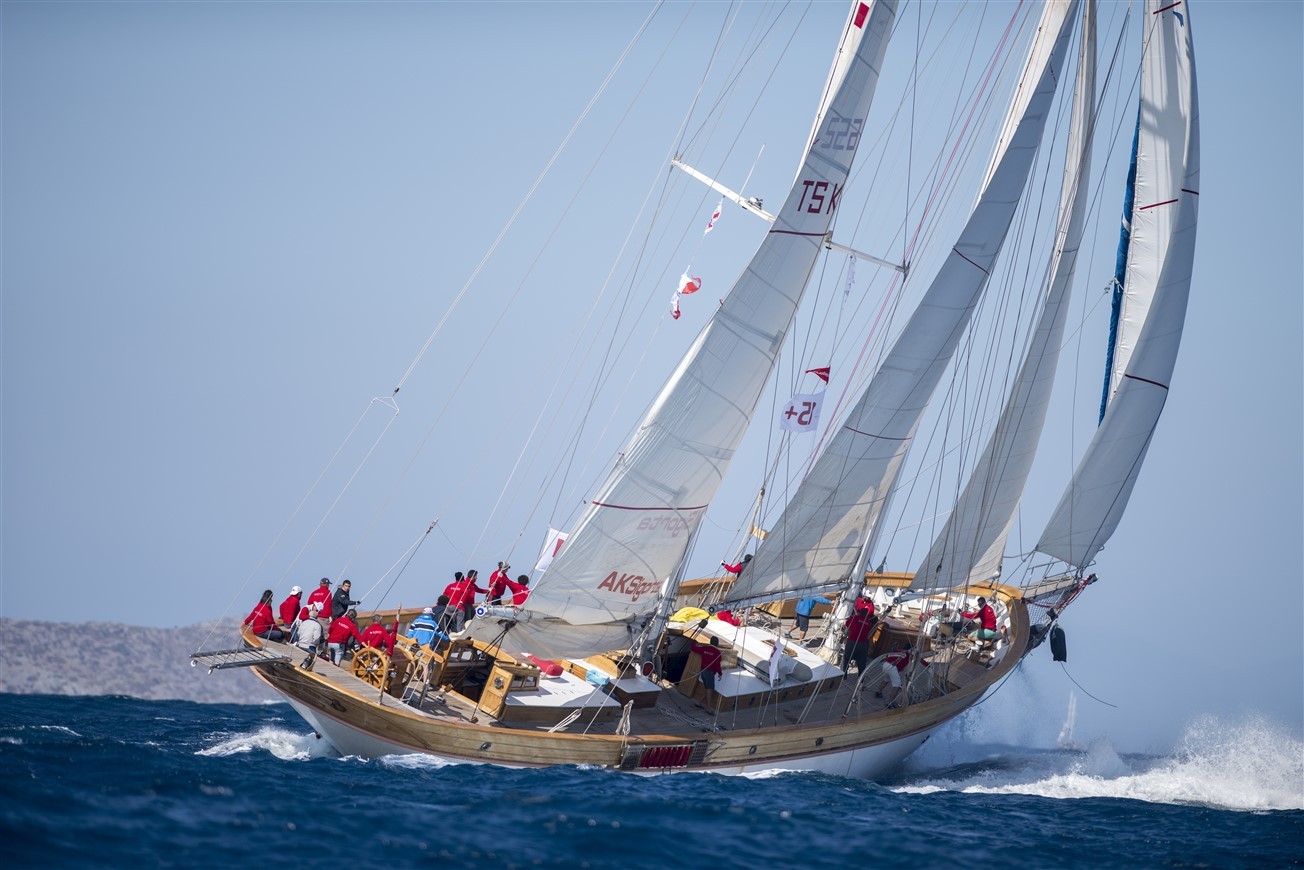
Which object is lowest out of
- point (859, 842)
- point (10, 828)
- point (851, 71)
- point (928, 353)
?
point (10, 828)

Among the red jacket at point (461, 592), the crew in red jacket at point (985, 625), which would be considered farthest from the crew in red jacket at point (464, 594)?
the crew in red jacket at point (985, 625)

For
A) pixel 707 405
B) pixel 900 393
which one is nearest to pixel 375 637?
pixel 707 405

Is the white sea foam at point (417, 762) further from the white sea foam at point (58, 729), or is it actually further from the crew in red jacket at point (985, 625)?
the crew in red jacket at point (985, 625)

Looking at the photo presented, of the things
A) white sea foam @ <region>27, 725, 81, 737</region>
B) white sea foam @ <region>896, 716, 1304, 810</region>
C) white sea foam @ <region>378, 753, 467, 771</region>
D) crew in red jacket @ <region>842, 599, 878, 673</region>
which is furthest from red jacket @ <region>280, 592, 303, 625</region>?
white sea foam @ <region>896, 716, 1304, 810</region>

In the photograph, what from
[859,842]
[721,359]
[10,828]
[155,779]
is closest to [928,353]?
[721,359]

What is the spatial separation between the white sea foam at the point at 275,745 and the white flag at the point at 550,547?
12.7 feet

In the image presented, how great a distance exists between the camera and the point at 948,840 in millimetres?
15547

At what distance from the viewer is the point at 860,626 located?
67.9 feet

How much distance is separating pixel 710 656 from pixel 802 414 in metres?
3.96

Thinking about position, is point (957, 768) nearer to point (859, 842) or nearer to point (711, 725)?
point (711, 725)

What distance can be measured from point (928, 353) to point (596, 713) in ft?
25.2

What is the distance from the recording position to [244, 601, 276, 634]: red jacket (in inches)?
691

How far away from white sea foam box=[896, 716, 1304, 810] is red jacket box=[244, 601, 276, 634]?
32.5 ft

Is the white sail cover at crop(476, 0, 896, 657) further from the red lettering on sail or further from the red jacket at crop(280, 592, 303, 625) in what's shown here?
the red jacket at crop(280, 592, 303, 625)
